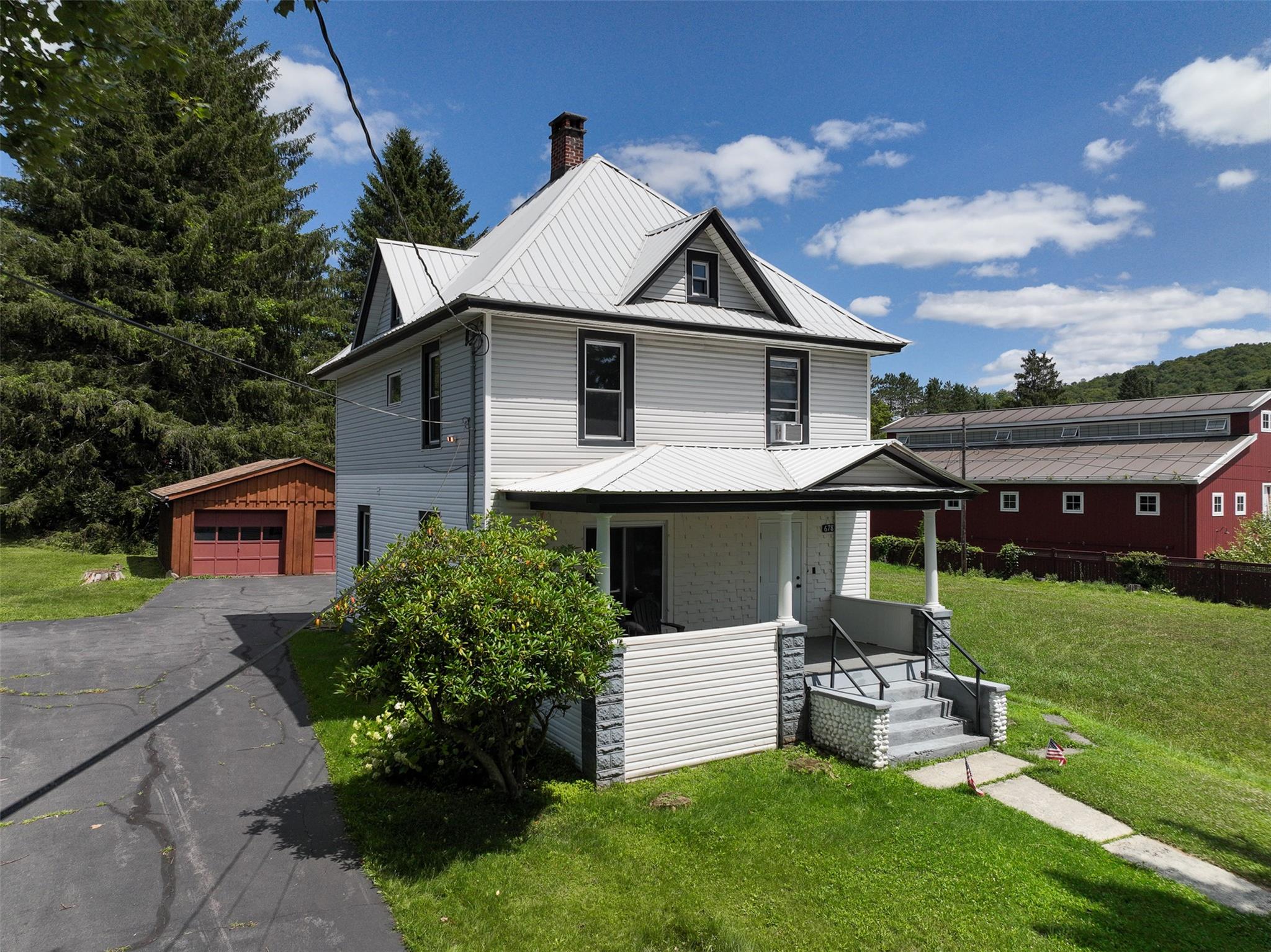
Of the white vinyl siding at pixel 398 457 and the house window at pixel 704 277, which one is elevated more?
the house window at pixel 704 277

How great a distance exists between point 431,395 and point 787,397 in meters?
6.32

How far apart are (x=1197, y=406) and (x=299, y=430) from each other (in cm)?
3868

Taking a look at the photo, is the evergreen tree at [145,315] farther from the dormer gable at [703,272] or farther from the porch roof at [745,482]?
the porch roof at [745,482]

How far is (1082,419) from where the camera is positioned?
35.4 metres

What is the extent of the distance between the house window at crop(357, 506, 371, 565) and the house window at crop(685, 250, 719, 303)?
27.4 ft

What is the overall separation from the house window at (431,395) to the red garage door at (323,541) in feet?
52.5

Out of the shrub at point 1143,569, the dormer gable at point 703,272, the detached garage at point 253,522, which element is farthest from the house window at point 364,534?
the shrub at point 1143,569

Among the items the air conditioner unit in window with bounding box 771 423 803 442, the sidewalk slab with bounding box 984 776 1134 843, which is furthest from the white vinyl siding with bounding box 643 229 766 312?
the sidewalk slab with bounding box 984 776 1134 843

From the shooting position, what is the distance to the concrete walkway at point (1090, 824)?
6.84 m

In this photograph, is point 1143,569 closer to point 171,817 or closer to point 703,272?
point 703,272

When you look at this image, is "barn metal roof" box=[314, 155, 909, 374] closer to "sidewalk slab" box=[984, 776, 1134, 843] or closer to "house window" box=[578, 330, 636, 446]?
"house window" box=[578, 330, 636, 446]

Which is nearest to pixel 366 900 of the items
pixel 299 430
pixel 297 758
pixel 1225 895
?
pixel 297 758

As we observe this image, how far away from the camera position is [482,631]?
23.0ft

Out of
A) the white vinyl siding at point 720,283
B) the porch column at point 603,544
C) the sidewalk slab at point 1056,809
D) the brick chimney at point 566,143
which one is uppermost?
the brick chimney at point 566,143
